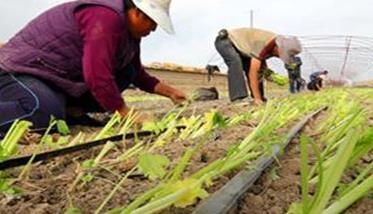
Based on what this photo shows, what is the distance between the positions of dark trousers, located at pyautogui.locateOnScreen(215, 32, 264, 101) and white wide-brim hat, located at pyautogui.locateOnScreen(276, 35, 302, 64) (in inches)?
19.6

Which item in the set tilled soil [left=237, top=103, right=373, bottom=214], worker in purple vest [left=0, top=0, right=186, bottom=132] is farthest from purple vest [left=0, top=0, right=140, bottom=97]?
tilled soil [left=237, top=103, right=373, bottom=214]

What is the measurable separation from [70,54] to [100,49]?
31 cm

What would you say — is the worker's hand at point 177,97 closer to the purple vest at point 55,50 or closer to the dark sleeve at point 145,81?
the dark sleeve at point 145,81

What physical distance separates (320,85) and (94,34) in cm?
1237

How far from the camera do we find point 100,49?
363 cm

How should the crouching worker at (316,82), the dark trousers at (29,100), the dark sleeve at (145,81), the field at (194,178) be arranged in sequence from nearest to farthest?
the field at (194,178)
the dark trousers at (29,100)
the dark sleeve at (145,81)
the crouching worker at (316,82)

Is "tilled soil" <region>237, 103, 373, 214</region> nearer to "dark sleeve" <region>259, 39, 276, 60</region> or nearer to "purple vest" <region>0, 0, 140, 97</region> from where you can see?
"purple vest" <region>0, 0, 140, 97</region>

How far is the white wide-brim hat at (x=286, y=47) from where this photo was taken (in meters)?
7.14

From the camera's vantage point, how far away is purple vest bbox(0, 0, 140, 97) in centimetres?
383

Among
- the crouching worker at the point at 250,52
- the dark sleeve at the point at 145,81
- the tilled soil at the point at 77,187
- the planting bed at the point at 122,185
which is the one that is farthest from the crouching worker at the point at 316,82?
the tilled soil at the point at 77,187

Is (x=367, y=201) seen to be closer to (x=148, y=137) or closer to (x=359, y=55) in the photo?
(x=148, y=137)

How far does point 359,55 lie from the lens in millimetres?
21000

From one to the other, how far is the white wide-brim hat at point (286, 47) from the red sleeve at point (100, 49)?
365 centimetres

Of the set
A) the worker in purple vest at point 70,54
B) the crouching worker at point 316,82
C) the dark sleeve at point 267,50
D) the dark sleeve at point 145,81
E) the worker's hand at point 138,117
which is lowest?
the crouching worker at point 316,82
